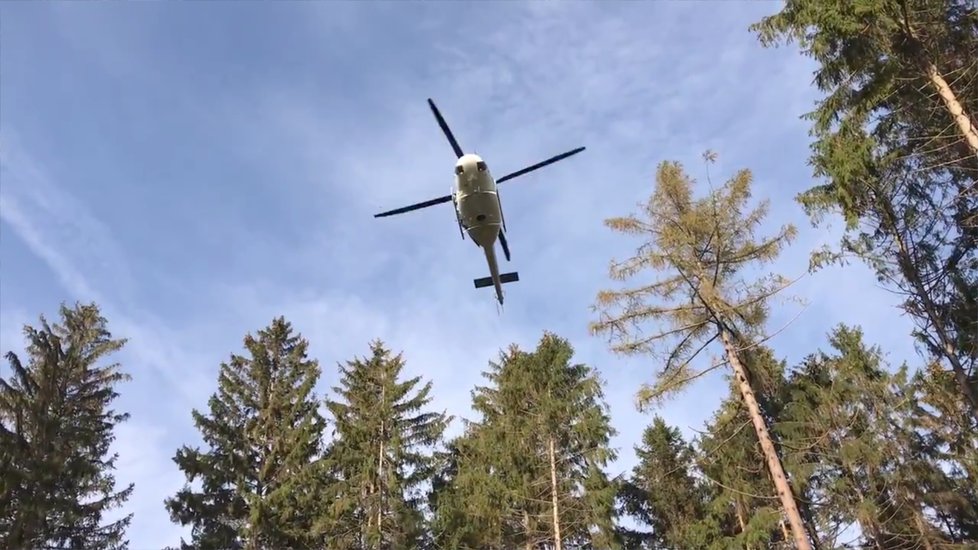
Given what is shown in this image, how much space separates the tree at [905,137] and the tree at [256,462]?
557 inches

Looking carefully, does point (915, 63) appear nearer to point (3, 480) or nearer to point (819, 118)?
point (819, 118)

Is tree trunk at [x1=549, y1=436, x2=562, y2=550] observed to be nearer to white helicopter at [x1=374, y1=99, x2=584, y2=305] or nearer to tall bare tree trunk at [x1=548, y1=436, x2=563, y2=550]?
tall bare tree trunk at [x1=548, y1=436, x2=563, y2=550]

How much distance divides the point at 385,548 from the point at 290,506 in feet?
9.27

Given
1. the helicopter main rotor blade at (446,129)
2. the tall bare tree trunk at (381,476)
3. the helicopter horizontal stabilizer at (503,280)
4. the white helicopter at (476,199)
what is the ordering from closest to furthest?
1. the helicopter main rotor blade at (446,129)
2. the white helicopter at (476,199)
3. the helicopter horizontal stabilizer at (503,280)
4. the tall bare tree trunk at (381,476)

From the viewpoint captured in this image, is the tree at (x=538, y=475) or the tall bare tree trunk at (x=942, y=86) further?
the tree at (x=538, y=475)

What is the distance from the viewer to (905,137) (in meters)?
11.8

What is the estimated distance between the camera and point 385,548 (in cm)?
1630

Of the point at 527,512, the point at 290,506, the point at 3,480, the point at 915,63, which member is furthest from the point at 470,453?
the point at 915,63

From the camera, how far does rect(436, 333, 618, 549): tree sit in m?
15.6

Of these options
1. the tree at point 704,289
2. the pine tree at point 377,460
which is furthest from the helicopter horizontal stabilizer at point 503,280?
the pine tree at point 377,460

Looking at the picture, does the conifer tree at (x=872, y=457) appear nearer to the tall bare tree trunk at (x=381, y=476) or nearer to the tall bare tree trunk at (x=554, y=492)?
the tall bare tree trunk at (x=554, y=492)

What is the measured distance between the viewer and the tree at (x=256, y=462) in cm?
1561

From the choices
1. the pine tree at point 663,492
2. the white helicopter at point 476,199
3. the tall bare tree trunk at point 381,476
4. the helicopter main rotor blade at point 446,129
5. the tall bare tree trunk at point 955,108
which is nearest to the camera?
the helicopter main rotor blade at point 446,129

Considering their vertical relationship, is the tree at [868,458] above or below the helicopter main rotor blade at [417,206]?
below
